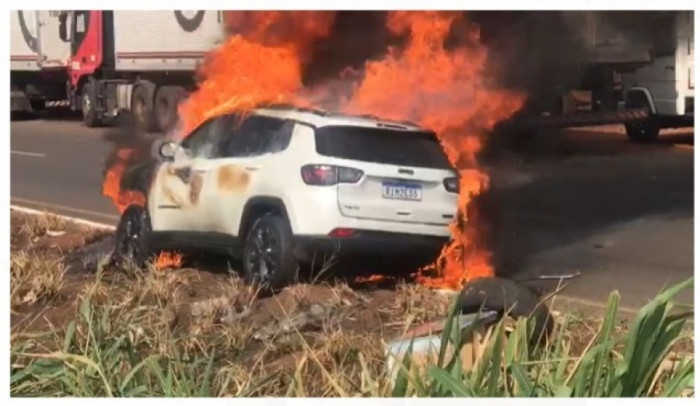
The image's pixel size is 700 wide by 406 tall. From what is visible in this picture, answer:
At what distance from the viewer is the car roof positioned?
530cm

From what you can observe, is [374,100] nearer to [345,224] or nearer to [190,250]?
[345,224]

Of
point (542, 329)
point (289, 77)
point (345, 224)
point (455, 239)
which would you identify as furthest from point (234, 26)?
point (542, 329)

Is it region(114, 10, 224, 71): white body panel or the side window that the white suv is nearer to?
the side window

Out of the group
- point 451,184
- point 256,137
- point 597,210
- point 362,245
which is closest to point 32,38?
point 256,137

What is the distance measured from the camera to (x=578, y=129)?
5590mm

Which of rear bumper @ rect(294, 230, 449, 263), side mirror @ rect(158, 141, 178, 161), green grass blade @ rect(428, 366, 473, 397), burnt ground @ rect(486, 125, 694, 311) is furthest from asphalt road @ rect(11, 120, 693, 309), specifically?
green grass blade @ rect(428, 366, 473, 397)

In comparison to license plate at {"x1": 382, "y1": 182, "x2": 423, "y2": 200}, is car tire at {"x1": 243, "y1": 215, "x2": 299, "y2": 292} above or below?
below

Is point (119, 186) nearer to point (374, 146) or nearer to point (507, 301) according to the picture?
point (374, 146)

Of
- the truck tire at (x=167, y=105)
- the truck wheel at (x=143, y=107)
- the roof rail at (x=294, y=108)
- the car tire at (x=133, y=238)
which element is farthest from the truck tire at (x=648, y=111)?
the car tire at (x=133, y=238)

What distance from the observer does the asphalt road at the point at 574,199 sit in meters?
5.34

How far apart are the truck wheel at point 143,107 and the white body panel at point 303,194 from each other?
0.25 metres

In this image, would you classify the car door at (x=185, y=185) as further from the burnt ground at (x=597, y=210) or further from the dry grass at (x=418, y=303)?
the burnt ground at (x=597, y=210)

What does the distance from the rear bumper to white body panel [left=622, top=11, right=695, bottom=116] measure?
4.52 ft

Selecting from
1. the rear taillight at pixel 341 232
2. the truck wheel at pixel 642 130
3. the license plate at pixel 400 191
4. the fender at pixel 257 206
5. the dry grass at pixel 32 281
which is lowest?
the dry grass at pixel 32 281
